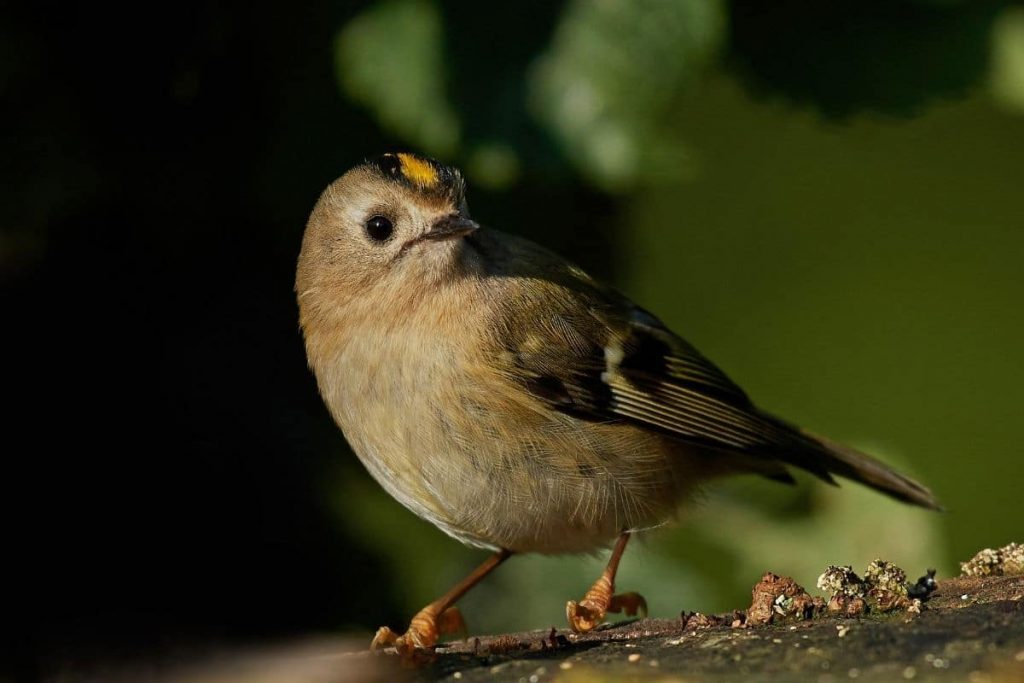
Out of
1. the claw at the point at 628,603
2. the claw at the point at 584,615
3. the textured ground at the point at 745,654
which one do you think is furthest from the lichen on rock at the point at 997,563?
the claw at the point at 628,603

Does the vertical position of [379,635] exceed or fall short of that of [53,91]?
it falls short

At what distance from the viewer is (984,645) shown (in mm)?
1658

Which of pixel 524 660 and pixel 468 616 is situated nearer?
pixel 524 660

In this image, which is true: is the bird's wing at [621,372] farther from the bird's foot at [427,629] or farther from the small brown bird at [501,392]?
the bird's foot at [427,629]

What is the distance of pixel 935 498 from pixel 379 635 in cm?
127

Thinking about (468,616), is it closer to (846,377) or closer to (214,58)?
(846,377)

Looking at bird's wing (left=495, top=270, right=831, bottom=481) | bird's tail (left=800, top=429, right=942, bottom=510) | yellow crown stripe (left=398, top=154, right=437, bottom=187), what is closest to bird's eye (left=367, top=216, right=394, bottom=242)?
yellow crown stripe (left=398, top=154, right=437, bottom=187)

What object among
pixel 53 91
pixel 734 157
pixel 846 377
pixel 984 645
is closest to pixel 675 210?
pixel 734 157

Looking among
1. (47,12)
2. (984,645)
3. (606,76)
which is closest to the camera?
(984,645)

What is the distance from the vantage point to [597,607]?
2.82m

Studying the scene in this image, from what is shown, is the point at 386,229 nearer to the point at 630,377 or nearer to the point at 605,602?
the point at 630,377

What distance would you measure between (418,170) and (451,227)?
5.9 inches

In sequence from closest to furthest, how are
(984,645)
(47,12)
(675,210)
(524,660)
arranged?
(984,645) → (524,660) → (47,12) → (675,210)

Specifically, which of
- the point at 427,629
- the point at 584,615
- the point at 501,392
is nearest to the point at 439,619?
the point at 427,629
